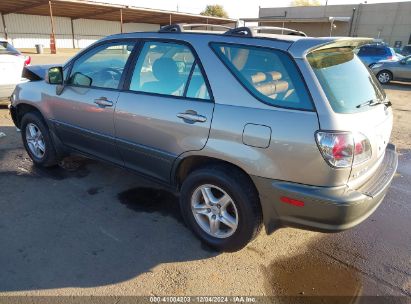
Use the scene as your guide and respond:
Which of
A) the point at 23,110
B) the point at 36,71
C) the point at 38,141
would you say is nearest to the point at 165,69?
the point at 38,141

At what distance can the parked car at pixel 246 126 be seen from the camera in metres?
2.36

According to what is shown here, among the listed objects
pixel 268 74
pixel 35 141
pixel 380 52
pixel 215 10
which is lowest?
pixel 35 141

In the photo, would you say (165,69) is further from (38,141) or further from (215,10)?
(215,10)

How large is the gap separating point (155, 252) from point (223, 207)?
71cm

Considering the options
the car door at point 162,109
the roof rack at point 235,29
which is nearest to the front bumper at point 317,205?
the car door at point 162,109

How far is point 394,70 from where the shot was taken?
569 inches

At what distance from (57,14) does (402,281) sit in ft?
130

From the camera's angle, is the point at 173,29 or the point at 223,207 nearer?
the point at 223,207

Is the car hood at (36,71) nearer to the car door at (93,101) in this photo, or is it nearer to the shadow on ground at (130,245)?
the car door at (93,101)

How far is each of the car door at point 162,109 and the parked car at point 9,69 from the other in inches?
192

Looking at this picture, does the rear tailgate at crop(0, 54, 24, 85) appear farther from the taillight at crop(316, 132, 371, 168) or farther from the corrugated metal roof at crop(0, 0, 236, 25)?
the corrugated metal roof at crop(0, 0, 236, 25)

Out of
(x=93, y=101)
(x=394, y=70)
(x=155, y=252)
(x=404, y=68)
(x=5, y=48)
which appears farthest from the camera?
(x=394, y=70)

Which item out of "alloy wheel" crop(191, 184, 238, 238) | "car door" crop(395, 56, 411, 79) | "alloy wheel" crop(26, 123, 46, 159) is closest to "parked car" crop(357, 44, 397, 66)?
"car door" crop(395, 56, 411, 79)

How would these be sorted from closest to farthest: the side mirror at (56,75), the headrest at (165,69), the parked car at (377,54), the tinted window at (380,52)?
the headrest at (165,69), the side mirror at (56,75), the parked car at (377,54), the tinted window at (380,52)
